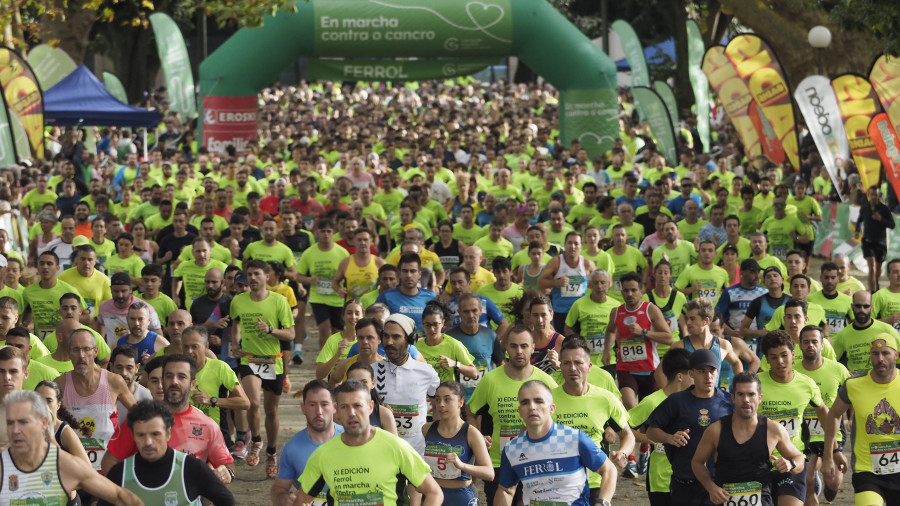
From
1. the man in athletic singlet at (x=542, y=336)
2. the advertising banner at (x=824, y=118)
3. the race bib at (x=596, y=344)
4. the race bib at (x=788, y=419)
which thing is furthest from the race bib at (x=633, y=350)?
the advertising banner at (x=824, y=118)

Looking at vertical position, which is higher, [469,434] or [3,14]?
[3,14]

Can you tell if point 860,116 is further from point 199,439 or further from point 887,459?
Answer: point 199,439

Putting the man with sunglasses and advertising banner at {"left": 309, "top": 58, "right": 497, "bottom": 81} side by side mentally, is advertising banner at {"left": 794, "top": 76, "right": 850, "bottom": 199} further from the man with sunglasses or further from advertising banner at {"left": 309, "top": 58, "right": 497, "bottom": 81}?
the man with sunglasses

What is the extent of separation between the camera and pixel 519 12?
84.5 feet

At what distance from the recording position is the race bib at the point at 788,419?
8.54 metres

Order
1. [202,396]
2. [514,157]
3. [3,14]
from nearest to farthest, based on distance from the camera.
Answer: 1. [202,396]
2. [3,14]
3. [514,157]

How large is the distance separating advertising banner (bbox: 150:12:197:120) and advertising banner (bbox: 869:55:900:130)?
1376cm

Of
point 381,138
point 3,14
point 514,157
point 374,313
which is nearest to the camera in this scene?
point 374,313

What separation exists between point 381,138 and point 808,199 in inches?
571

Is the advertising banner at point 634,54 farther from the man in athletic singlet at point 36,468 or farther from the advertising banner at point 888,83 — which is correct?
the man in athletic singlet at point 36,468

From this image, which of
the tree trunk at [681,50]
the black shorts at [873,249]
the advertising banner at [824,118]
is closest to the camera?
the black shorts at [873,249]

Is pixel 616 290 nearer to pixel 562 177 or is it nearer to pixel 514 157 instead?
pixel 562 177

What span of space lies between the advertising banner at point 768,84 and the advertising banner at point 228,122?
26.7 ft

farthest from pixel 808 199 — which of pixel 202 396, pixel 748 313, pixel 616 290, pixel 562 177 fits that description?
pixel 202 396
